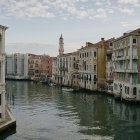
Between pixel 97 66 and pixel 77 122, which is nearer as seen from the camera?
pixel 77 122

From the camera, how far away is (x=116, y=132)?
25859 millimetres

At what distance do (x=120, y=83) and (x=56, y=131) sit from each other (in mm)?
24574

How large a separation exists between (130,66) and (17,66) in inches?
3617

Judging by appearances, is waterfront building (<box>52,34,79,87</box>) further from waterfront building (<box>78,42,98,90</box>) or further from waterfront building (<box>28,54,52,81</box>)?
waterfront building (<box>28,54,52,81</box>)

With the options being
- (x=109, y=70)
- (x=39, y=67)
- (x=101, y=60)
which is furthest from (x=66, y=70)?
(x=39, y=67)

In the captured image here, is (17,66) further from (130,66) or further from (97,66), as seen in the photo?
(130,66)

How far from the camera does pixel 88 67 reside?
64.9 m

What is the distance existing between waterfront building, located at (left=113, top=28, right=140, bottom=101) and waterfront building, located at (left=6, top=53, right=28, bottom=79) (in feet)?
242

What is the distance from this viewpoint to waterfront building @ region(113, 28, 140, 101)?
43.8m

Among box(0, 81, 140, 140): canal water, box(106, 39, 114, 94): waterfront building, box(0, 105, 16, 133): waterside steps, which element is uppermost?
box(106, 39, 114, 94): waterfront building

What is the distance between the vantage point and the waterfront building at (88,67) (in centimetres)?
6225

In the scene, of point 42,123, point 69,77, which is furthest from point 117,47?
point 69,77

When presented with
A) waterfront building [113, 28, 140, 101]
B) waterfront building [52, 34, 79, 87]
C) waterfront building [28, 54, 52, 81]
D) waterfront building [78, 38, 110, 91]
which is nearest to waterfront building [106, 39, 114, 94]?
waterfront building [78, 38, 110, 91]

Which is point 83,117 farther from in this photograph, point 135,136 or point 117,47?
point 117,47
